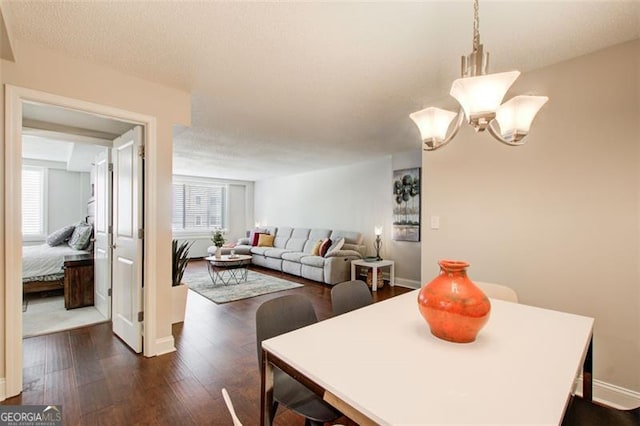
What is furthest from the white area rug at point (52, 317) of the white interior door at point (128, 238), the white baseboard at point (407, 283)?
the white baseboard at point (407, 283)

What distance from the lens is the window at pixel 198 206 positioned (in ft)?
26.3

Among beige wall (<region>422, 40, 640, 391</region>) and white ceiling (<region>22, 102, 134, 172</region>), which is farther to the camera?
white ceiling (<region>22, 102, 134, 172</region>)

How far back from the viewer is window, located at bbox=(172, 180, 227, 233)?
8.01 meters

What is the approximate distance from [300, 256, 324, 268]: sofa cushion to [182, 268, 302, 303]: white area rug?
47 centimetres

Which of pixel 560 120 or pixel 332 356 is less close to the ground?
pixel 560 120

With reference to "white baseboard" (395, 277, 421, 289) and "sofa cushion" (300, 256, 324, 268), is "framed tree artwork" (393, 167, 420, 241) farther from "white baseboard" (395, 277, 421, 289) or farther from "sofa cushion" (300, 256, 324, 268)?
"sofa cushion" (300, 256, 324, 268)

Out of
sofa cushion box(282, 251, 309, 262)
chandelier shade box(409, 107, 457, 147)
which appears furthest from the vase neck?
sofa cushion box(282, 251, 309, 262)

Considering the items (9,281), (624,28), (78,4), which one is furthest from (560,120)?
(9,281)

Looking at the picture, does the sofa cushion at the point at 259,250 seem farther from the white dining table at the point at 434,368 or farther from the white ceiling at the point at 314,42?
the white dining table at the point at 434,368

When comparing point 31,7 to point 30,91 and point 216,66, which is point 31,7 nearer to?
point 30,91

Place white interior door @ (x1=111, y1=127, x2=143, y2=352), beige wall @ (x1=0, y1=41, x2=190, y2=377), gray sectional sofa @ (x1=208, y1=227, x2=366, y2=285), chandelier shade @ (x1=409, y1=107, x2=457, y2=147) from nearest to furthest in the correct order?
chandelier shade @ (x1=409, y1=107, x2=457, y2=147)
beige wall @ (x1=0, y1=41, x2=190, y2=377)
white interior door @ (x1=111, y1=127, x2=143, y2=352)
gray sectional sofa @ (x1=208, y1=227, x2=366, y2=285)

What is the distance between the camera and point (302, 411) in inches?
49.6

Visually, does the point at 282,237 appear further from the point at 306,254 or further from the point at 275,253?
the point at 306,254

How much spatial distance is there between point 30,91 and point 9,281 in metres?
1.25
